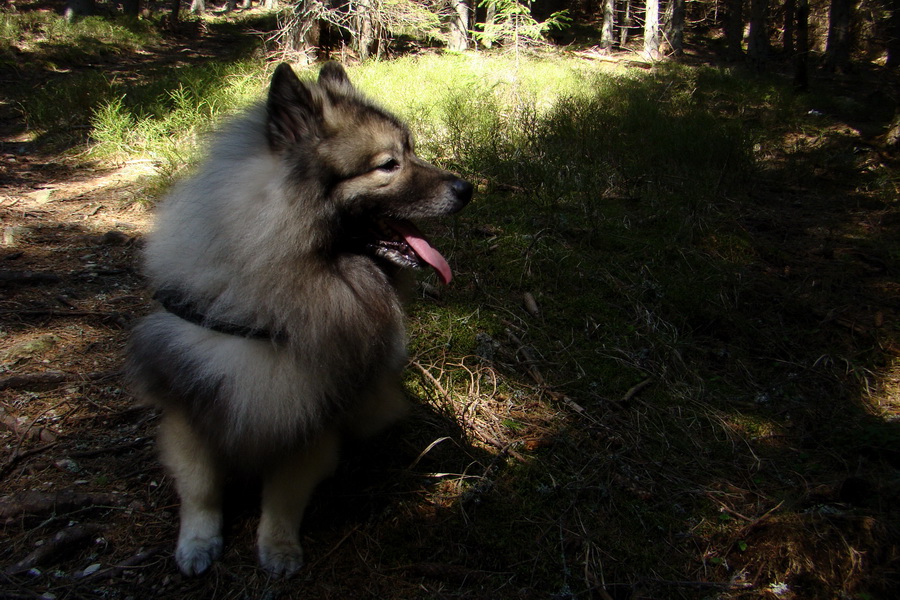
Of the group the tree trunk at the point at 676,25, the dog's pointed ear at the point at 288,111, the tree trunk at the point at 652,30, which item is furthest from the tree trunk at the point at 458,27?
the dog's pointed ear at the point at 288,111

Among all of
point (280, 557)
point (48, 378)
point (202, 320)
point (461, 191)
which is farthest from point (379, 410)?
point (48, 378)

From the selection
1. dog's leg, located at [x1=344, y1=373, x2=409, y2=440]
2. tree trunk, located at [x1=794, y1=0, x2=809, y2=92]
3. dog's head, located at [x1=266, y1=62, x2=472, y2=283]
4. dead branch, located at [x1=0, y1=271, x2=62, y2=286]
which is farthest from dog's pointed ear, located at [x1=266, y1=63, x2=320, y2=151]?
tree trunk, located at [x1=794, y1=0, x2=809, y2=92]

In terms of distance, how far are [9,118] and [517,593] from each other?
8180mm

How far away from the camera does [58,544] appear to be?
1774 mm

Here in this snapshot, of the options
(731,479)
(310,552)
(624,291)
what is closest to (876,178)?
(624,291)

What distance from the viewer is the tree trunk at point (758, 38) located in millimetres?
12117

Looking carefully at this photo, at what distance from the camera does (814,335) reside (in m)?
3.43

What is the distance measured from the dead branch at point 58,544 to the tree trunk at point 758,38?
1468 centimetres

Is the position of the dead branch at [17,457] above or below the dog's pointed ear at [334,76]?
below

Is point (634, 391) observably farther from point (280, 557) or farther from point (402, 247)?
point (280, 557)

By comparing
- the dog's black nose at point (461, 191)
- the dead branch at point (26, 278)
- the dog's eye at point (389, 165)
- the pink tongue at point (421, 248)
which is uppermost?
the dog's eye at point (389, 165)

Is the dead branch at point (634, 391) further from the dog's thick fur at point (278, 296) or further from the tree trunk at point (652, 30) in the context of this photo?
the tree trunk at point (652, 30)

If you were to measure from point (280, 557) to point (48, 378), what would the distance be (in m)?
1.48

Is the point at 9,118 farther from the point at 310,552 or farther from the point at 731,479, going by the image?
the point at 731,479
